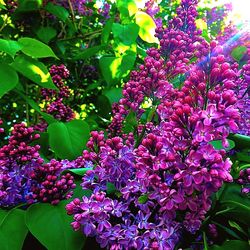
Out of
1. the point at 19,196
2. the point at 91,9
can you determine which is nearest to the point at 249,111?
the point at 19,196

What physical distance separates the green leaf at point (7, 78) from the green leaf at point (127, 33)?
75 cm

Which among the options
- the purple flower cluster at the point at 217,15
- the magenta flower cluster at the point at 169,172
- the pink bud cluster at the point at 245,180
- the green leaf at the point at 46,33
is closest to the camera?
the magenta flower cluster at the point at 169,172

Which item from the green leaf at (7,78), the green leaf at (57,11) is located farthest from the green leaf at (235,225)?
the green leaf at (57,11)

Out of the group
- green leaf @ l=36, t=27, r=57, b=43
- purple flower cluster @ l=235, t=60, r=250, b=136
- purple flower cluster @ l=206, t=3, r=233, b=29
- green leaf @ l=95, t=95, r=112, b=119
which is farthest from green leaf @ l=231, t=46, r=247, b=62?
purple flower cluster @ l=206, t=3, r=233, b=29

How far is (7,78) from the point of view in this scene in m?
1.72

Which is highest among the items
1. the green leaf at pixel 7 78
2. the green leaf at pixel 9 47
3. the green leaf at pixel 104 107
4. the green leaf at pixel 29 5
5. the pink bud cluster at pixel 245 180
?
the green leaf at pixel 29 5

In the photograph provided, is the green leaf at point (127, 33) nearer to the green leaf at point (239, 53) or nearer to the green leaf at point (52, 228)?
the green leaf at point (239, 53)

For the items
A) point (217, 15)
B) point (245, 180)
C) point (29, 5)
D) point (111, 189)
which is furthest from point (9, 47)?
point (217, 15)

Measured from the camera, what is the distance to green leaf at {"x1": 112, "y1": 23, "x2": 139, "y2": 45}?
2.29 m

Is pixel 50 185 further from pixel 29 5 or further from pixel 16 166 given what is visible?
pixel 29 5

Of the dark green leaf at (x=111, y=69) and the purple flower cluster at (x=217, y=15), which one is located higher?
the purple flower cluster at (x=217, y=15)

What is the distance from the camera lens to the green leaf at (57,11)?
268cm

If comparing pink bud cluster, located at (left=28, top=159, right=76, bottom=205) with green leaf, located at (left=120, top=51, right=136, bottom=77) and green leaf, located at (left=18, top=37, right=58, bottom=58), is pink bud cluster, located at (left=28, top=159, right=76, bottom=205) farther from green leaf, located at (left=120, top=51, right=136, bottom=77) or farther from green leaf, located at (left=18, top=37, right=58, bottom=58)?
green leaf, located at (left=120, top=51, right=136, bottom=77)

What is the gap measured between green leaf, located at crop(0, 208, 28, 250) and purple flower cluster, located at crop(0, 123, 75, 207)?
6cm
